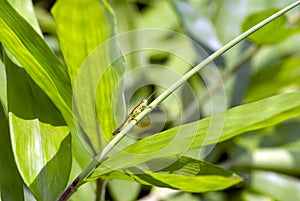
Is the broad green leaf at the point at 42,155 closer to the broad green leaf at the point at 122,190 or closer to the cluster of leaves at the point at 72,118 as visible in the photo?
the cluster of leaves at the point at 72,118

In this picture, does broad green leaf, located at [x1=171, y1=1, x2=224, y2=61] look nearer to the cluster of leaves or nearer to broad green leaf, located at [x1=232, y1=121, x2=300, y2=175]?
broad green leaf, located at [x1=232, y1=121, x2=300, y2=175]

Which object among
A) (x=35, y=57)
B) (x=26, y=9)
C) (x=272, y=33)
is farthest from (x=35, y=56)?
(x=272, y=33)

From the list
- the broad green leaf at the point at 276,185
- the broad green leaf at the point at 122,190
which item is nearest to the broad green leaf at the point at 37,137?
the broad green leaf at the point at 122,190

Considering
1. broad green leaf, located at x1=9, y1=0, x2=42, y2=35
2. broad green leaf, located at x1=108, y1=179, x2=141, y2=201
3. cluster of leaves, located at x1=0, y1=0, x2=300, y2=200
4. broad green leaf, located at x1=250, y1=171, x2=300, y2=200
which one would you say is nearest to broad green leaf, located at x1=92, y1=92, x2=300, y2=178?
cluster of leaves, located at x1=0, y1=0, x2=300, y2=200

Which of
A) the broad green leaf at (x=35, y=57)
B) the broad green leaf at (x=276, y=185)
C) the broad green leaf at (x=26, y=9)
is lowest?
the broad green leaf at (x=35, y=57)

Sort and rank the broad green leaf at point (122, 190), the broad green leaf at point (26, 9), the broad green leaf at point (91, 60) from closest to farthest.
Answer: the broad green leaf at point (91, 60)
the broad green leaf at point (26, 9)
the broad green leaf at point (122, 190)

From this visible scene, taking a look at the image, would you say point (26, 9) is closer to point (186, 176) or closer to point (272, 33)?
point (186, 176)
